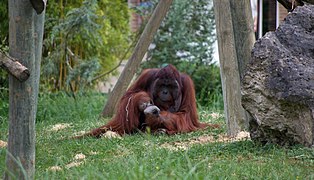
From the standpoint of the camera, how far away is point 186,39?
9.88m

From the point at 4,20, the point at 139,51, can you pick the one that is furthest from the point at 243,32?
the point at 4,20

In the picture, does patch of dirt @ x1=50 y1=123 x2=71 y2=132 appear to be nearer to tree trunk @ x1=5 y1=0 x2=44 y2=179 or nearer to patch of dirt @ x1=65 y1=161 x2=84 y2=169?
patch of dirt @ x1=65 y1=161 x2=84 y2=169

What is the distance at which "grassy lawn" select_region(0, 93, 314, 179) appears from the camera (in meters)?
3.80

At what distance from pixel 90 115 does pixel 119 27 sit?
10.1ft

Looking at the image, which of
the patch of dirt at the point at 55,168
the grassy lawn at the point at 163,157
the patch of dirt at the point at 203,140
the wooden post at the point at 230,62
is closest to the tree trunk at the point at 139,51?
the grassy lawn at the point at 163,157

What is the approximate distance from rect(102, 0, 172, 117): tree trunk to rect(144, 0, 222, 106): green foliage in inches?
82.2

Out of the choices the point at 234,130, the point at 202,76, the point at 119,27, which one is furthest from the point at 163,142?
the point at 119,27

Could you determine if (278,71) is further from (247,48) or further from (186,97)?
(186,97)

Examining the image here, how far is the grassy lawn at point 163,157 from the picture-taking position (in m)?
3.80

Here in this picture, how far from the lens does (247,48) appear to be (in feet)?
18.3

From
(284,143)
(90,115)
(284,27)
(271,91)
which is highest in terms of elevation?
(284,27)

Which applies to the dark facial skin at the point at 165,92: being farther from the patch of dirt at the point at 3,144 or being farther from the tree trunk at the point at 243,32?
the patch of dirt at the point at 3,144

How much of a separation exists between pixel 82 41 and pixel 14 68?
620 centimetres

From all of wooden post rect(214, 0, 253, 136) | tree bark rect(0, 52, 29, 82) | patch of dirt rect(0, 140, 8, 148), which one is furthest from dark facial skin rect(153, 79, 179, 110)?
tree bark rect(0, 52, 29, 82)
